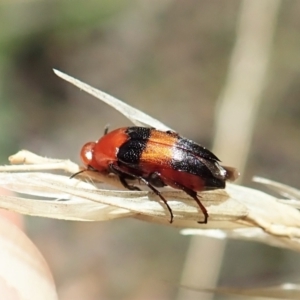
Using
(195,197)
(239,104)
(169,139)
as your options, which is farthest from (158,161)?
(239,104)

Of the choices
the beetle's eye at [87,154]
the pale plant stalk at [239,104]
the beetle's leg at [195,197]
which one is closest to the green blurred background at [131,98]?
the pale plant stalk at [239,104]

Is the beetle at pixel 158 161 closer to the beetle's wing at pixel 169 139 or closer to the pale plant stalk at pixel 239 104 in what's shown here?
the beetle's wing at pixel 169 139

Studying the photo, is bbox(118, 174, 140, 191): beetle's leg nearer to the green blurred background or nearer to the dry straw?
the dry straw

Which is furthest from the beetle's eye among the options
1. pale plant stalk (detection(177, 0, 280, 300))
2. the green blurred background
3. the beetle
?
the green blurred background

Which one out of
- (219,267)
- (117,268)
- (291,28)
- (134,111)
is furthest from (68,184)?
(291,28)

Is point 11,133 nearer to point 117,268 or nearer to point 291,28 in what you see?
point 117,268
